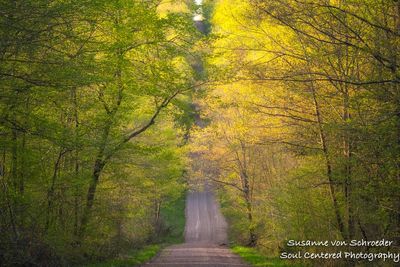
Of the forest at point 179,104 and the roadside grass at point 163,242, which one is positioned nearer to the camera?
the forest at point 179,104

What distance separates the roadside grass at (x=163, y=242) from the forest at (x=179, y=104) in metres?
0.65

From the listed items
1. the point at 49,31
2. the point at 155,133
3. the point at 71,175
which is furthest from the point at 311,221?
the point at 155,133

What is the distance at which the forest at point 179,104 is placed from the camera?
303 inches

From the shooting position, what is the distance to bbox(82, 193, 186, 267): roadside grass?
14.0 meters

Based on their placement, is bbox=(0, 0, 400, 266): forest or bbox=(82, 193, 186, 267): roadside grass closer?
bbox=(0, 0, 400, 266): forest

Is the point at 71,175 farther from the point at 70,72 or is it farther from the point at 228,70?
the point at 228,70

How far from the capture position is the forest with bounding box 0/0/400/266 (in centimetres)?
770

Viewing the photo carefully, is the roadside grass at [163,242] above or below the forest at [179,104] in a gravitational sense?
below

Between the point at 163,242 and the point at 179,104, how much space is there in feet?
53.1

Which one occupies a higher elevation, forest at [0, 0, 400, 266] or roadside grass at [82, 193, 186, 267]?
forest at [0, 0, 400, 266]

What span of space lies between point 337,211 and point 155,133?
42.5ft

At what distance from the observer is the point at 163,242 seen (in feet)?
95.5

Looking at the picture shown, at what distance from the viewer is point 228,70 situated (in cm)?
1388

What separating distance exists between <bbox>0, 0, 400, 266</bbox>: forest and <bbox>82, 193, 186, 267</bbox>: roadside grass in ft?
2.14
